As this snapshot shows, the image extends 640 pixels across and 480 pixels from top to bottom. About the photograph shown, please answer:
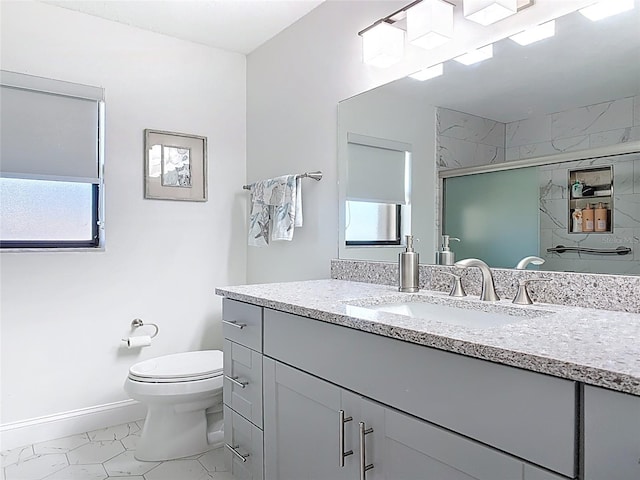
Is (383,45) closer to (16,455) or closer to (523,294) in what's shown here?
(523,294)

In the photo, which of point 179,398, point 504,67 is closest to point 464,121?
point 504,67

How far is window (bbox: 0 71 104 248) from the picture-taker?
224 cm

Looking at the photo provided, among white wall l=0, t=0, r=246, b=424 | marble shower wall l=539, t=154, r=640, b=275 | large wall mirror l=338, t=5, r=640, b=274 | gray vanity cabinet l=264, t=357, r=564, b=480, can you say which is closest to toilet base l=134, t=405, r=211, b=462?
white wall l=0, t=0, r=246, b=424

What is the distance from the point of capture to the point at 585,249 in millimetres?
1334

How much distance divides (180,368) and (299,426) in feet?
3.11

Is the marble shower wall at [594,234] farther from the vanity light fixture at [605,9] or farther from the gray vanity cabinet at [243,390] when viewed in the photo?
the gray vanity cabinet at [243,390]

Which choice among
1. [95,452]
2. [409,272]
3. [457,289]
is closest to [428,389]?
[457,289]

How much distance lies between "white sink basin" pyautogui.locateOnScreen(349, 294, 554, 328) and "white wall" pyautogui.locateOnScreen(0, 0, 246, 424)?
5.02 feet

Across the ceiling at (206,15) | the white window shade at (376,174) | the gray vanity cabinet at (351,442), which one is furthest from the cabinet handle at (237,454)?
the ceiling at (206,15)

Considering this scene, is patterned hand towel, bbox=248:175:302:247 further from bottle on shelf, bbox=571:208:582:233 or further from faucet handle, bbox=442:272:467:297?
bottle on shelf, bbox=571:208:582:233

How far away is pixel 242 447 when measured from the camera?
1.75 metres

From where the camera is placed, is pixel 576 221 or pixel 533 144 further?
pixel 533 144

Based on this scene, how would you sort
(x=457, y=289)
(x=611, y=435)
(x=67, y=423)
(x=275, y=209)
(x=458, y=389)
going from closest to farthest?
1. (x=611, y=435)
2. (x=458, y=389)
3. (x=457, y=289)
4. (x=67, y=423)
5. (x=275, y=209)

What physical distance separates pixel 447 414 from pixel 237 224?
218cm
